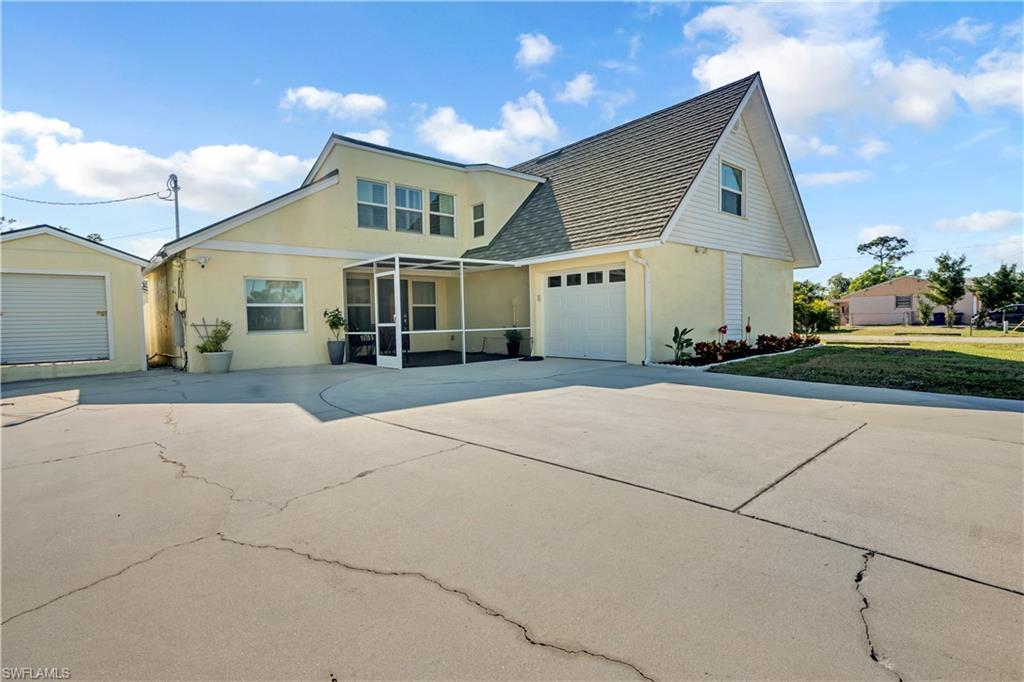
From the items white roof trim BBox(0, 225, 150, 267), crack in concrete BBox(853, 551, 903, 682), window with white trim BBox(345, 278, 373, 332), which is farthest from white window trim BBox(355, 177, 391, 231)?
crack in concrete BBox(853, 551, 903, 682)

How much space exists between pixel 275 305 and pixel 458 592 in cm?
1233

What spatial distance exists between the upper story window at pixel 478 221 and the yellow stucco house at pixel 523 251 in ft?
0.18

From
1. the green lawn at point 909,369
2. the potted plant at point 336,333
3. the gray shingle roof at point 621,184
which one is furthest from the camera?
the potted plant at point 336,333

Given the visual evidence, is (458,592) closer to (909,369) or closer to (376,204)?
(909,369)

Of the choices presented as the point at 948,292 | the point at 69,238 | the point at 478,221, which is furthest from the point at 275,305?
the point at 948,292

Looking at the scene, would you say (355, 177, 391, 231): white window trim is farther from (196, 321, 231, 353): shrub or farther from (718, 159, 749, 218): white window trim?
(718, 159, 749, 218): white window trim

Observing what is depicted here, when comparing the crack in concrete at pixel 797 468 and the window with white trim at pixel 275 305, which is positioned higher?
the window with white trim at pixel 275 305

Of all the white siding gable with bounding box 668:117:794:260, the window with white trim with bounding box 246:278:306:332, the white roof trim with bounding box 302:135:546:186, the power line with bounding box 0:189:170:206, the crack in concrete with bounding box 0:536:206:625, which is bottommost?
the crack in concrete with bounding box 0:536:206:625

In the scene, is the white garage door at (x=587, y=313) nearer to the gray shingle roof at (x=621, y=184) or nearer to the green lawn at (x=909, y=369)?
the gray shingle roof at (x=621, y=184)

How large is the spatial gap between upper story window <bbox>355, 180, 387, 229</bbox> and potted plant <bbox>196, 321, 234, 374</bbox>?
4835 millimetres

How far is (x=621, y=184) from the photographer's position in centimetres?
1350

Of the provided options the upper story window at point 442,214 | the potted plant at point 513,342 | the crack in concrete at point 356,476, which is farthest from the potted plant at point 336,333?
the crack in concrete at point 356,476

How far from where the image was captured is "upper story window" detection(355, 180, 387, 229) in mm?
14344

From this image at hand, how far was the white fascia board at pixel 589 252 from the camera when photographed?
10914 mm
